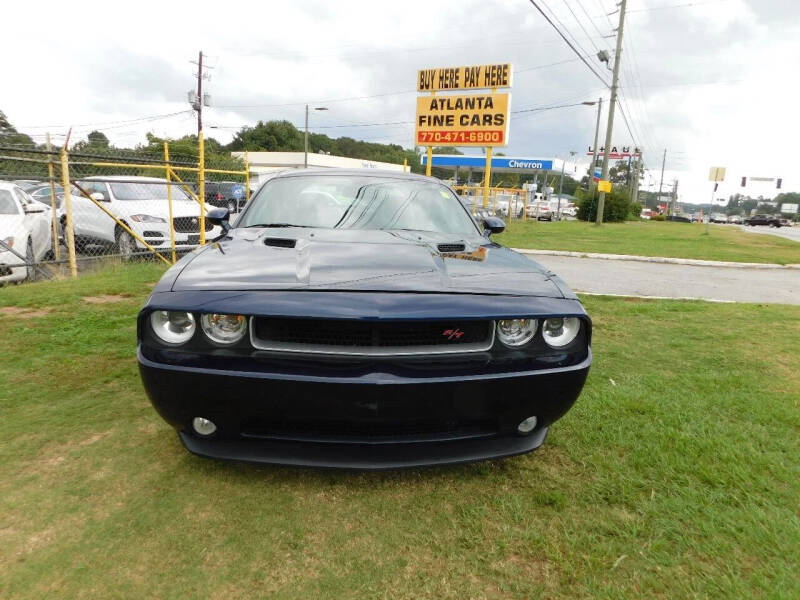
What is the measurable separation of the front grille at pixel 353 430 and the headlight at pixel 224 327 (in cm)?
33

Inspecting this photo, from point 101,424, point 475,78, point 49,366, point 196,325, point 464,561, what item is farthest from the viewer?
point 475,78

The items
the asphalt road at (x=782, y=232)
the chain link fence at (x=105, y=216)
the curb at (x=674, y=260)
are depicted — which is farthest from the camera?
the asphalt road at (x=782, y=232)

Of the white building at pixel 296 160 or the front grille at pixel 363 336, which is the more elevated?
the white building at pixel 296 160

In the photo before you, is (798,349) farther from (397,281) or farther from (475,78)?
(475,78)

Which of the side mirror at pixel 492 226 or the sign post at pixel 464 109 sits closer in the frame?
the side mirror at pixel 492 226

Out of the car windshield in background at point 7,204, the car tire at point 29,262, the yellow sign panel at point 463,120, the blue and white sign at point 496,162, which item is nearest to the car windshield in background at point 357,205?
the car tire at point 29,262

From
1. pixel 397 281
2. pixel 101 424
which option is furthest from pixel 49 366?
pixel 397 281

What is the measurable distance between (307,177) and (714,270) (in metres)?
9.44

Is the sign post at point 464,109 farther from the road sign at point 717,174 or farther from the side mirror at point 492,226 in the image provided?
the road sign at point 717,174

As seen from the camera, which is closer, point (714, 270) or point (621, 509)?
point (621, 509)

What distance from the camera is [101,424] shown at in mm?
2654

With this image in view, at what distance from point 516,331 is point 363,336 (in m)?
0.63

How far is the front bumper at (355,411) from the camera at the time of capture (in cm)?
182

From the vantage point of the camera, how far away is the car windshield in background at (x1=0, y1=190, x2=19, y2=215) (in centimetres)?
679
